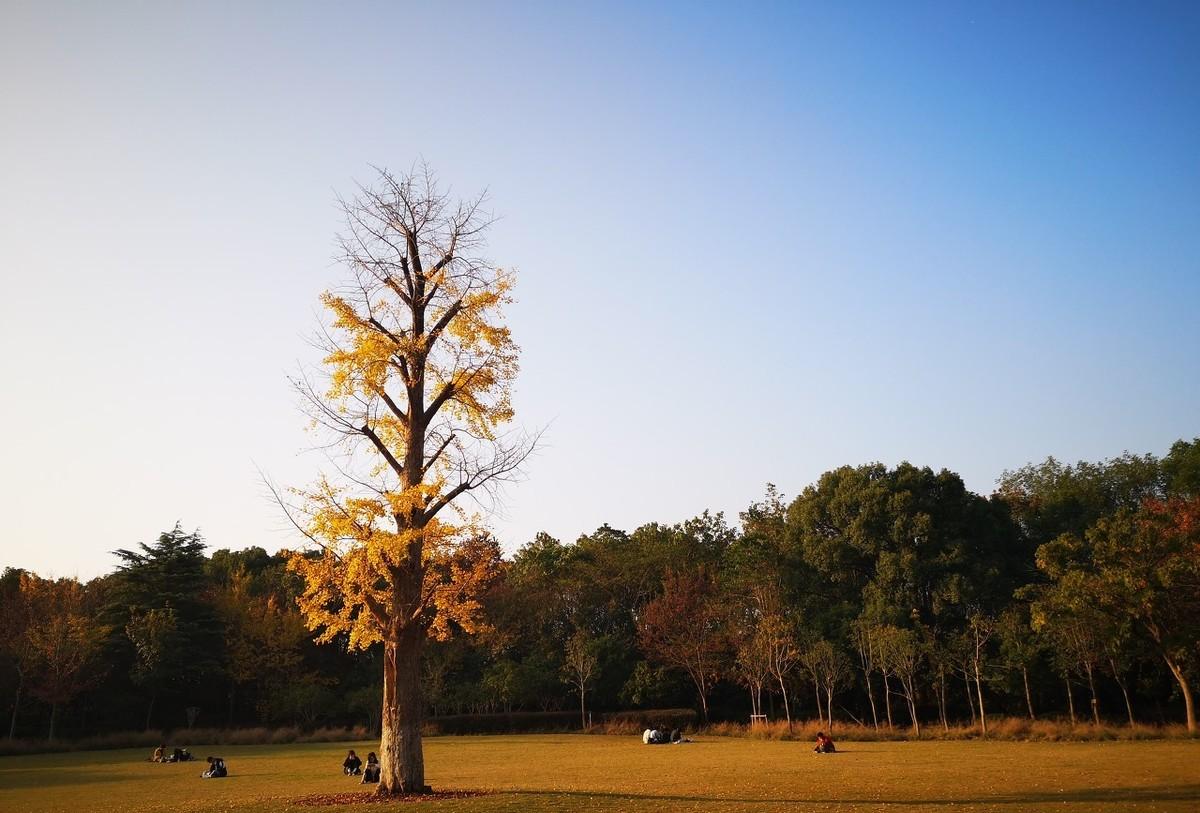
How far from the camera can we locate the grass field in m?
15.8

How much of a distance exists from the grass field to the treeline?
27.8ft

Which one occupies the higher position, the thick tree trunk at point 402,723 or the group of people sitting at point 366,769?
the thick tree trunk at point 402,723

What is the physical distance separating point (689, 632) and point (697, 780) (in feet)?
101

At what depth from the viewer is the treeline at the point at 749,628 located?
41.2 meters

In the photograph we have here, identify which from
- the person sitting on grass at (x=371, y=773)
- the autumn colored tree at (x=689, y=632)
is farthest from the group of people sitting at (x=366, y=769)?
the autumn colored tree at (x=689, y=632)

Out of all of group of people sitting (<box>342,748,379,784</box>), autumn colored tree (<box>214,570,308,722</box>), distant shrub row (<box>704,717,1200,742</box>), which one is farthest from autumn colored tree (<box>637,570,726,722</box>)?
group of people sitting (<box>342,748,379,784</box>)

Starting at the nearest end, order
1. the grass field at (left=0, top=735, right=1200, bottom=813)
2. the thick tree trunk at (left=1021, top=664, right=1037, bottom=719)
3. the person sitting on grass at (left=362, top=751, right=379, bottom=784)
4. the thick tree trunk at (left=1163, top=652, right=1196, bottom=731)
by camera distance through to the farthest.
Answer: the grass field at (left=0, top=735, right=1200, bottom=813)
the person sitting on grass at (left=362, top=751, right=379, bottom=784)
the thick tree trunk at (left=1163, top=652, right=1196, bottom=731)
the thick tree trunk at (left=1021, top=664, right=1037, bottom=719)

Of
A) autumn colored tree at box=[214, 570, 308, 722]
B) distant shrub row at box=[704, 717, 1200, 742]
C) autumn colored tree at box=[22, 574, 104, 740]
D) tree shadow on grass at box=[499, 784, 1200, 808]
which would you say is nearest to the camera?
tree shadow on grass at box=[499, 784, 1200, 808]

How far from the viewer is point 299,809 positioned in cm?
1655

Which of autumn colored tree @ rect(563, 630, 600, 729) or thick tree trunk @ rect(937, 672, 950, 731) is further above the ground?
autumn colored tree @ rect(563, 630, 600, 729)

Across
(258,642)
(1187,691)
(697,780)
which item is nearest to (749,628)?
(1187,691)

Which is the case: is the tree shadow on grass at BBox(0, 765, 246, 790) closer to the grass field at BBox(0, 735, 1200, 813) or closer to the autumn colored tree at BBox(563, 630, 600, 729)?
the grass field at BBox(0, 735, 1200, 813)

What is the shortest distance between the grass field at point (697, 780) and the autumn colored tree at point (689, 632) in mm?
13345

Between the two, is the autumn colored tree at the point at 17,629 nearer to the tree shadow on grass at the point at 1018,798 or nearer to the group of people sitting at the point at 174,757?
the group of people sitting at the point at 174,757
